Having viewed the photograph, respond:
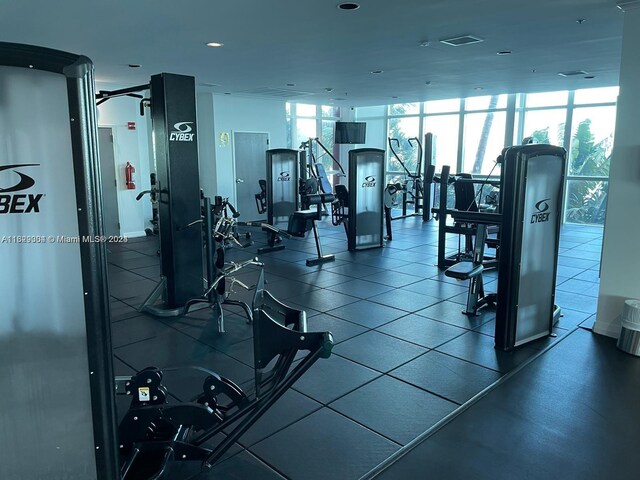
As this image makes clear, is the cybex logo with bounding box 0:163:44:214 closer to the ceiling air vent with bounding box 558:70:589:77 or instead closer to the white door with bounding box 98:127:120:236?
the white door with bounding box 98:127:120:236

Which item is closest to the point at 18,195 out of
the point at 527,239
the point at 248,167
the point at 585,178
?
Result: the point at 527,239

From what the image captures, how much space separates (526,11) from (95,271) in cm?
395

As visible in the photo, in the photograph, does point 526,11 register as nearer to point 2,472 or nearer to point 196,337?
point 196,337

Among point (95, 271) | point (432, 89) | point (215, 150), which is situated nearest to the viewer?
point (95, 271)

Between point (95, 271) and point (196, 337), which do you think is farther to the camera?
point (196, 337)

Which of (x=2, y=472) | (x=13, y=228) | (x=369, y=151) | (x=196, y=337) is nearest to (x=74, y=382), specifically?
(x=2, y=472)

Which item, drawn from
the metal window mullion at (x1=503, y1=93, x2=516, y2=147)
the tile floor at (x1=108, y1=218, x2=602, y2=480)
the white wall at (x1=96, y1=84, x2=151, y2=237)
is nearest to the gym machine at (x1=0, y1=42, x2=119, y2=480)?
the tile floor at (x1=108, y1=218, x2=602, y2=480)

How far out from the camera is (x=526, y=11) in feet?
13.1

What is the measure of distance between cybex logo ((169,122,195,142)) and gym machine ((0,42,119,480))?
3006mm

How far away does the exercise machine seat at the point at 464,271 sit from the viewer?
429cm

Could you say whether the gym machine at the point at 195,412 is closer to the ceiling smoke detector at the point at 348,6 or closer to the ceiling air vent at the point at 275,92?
the ceiling smoke detector at the point at 348,6

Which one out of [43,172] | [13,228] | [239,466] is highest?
[43,172]

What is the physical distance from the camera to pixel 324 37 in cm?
483

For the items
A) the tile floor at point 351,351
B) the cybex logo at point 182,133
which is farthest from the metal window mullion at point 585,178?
the cybex logo at point 182,133
